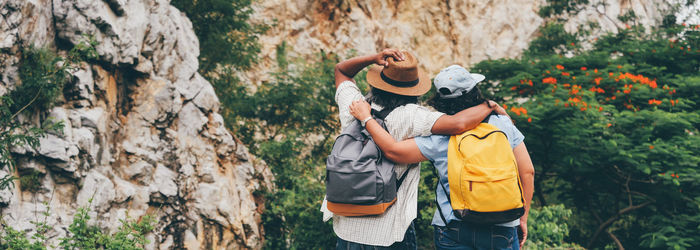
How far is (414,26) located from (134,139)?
34.9 ft

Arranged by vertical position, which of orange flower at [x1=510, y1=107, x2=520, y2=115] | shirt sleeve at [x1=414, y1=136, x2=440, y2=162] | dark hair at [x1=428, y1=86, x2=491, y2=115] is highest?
dark hair at [x1=428, y1=86, x2=491, y2=115]

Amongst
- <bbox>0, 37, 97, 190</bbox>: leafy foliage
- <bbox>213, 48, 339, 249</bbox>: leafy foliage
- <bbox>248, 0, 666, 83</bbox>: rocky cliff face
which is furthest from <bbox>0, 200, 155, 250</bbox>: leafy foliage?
<bbox>248, 0, 666, 83</bbox>: rocky cliff face

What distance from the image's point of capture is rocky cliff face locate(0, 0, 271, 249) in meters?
3.31

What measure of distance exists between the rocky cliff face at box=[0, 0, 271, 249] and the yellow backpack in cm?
300

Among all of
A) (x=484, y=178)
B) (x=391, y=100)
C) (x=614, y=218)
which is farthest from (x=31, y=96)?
(x=614, y=218)

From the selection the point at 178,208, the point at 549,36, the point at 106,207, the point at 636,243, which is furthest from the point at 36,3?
the point at 549,36

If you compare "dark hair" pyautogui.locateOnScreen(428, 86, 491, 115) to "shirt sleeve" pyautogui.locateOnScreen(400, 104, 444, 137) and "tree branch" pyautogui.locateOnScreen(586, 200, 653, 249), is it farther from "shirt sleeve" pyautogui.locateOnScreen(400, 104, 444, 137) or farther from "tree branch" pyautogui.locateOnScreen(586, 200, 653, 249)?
"tree branch" pyautogui.locateOnScreen(586, 200, 653, 249)

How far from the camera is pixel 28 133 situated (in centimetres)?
315

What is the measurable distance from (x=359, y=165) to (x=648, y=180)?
571 centimetres

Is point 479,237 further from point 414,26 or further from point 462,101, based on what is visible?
point 414,26

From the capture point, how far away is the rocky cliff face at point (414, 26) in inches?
433

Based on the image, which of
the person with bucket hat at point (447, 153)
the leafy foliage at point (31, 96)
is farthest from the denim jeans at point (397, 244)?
the leafy foliage at point (31, 96)

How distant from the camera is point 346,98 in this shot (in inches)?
96.6

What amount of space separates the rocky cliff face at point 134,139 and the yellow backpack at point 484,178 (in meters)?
3.00
